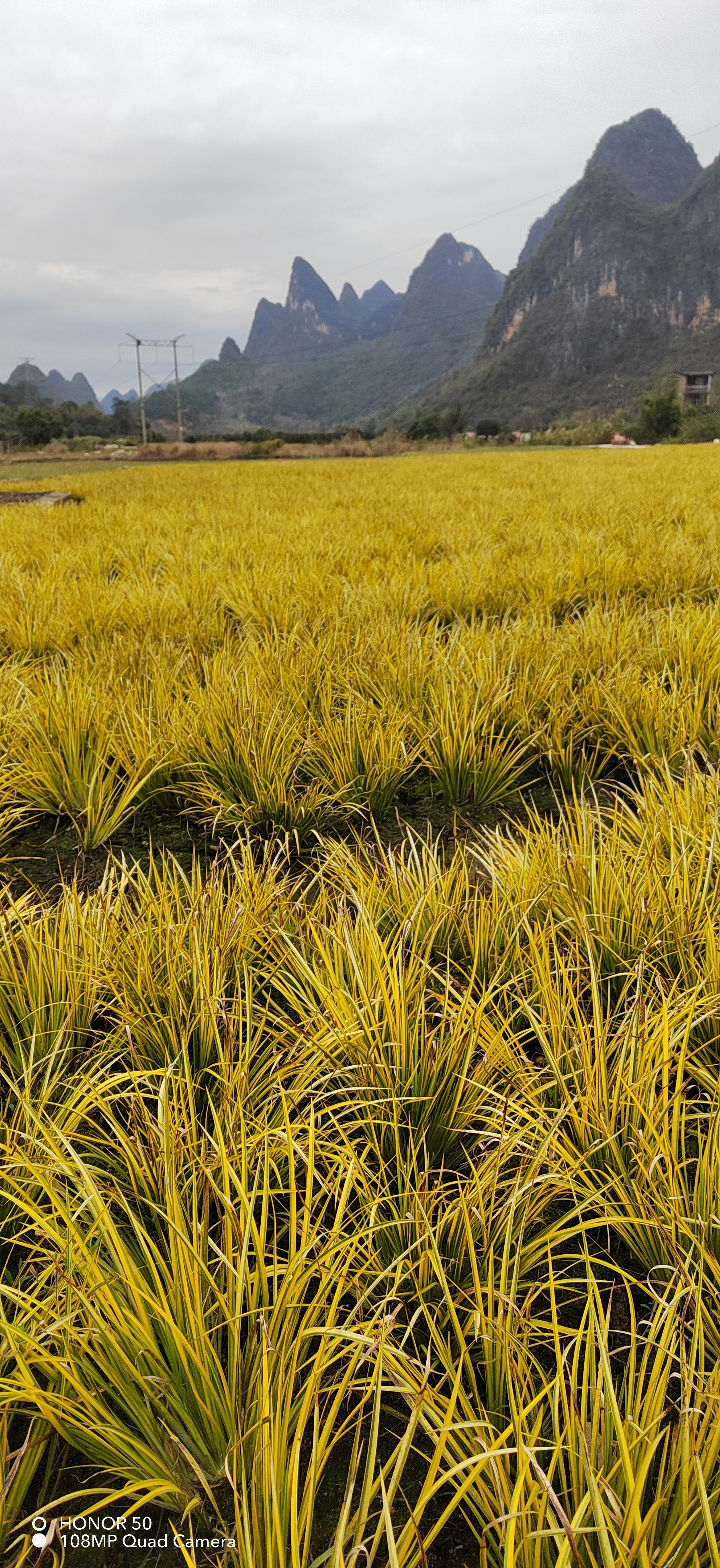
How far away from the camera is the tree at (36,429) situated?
35.4 m

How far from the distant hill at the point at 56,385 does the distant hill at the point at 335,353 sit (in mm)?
17093

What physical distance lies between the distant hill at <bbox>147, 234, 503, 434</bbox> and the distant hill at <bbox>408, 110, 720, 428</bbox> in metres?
21.0

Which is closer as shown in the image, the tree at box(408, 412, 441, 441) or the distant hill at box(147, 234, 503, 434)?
the tree at box(408, 412, 441, 441)

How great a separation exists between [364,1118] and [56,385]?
189609 mm

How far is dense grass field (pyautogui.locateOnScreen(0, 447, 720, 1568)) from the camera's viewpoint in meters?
0.54

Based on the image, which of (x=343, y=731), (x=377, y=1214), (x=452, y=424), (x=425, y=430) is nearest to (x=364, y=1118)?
(x=377, y=1214)

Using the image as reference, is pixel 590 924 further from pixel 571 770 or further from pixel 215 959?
pixel 571 770

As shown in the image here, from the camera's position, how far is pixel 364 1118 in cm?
87

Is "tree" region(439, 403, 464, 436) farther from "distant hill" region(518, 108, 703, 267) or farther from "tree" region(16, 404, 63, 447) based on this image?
"distant hill" region(518, 108, 703, 267)

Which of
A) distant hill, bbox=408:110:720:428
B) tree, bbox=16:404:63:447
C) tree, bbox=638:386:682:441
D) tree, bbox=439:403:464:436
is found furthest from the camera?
distant hill, bbox=408:110:720:428

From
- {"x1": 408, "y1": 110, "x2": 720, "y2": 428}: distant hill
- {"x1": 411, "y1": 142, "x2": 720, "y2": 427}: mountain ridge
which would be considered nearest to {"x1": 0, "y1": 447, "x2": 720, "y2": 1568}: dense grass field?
{"x1": 408, "y1": 110, "x2": 720, "y2": 428}: distant hill

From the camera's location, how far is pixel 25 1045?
3.29 feet

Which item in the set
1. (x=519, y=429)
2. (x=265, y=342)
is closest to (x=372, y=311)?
(x=265, y=342)

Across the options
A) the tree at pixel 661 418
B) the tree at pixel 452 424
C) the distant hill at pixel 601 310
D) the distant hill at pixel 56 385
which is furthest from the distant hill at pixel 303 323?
the tree at pixel 661 418
